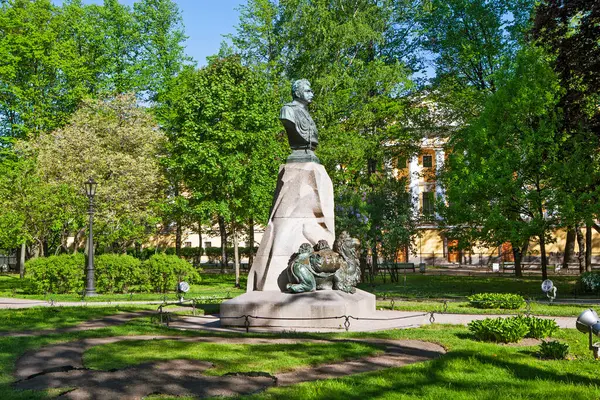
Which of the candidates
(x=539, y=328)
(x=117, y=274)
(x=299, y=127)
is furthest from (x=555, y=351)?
(x=117, y=274)

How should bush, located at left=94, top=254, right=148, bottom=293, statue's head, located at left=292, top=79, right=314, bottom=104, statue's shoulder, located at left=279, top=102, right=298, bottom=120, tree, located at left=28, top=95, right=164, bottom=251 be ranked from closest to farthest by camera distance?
statue's shoulder, located at left=279, top=102, right=298, bottom=120
statue's head, located at left=292, top=79, right=314, bottom=104
bush, located at left=94, top=254, right=148, bottom=293
tree, located at left=28, top=95, right=164, bottom=251

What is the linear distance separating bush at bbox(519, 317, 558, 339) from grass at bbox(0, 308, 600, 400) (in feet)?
1.33

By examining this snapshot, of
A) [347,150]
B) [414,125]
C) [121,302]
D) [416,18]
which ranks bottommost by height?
[121,302]

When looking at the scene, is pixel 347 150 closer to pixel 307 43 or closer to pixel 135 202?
pixel 307 43

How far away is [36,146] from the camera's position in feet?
106

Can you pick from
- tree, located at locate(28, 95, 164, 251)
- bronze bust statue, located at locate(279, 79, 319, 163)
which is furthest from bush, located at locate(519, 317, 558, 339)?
tree, located at locate(28, 95, 164, 251)

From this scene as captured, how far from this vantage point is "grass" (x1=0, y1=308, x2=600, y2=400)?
7176 millimetres

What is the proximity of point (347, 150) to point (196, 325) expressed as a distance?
52.0 ft

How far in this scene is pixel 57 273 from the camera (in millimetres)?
24453

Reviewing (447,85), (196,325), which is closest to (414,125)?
(447,85)

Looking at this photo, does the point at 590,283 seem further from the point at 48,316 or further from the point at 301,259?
the point at 48,316

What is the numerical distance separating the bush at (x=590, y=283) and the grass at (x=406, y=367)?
38.9 ft

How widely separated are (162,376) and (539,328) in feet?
24.3

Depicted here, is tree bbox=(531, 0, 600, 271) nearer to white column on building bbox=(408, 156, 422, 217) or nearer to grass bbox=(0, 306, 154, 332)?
white column on building bbox=(408, 156, 422, 217)
